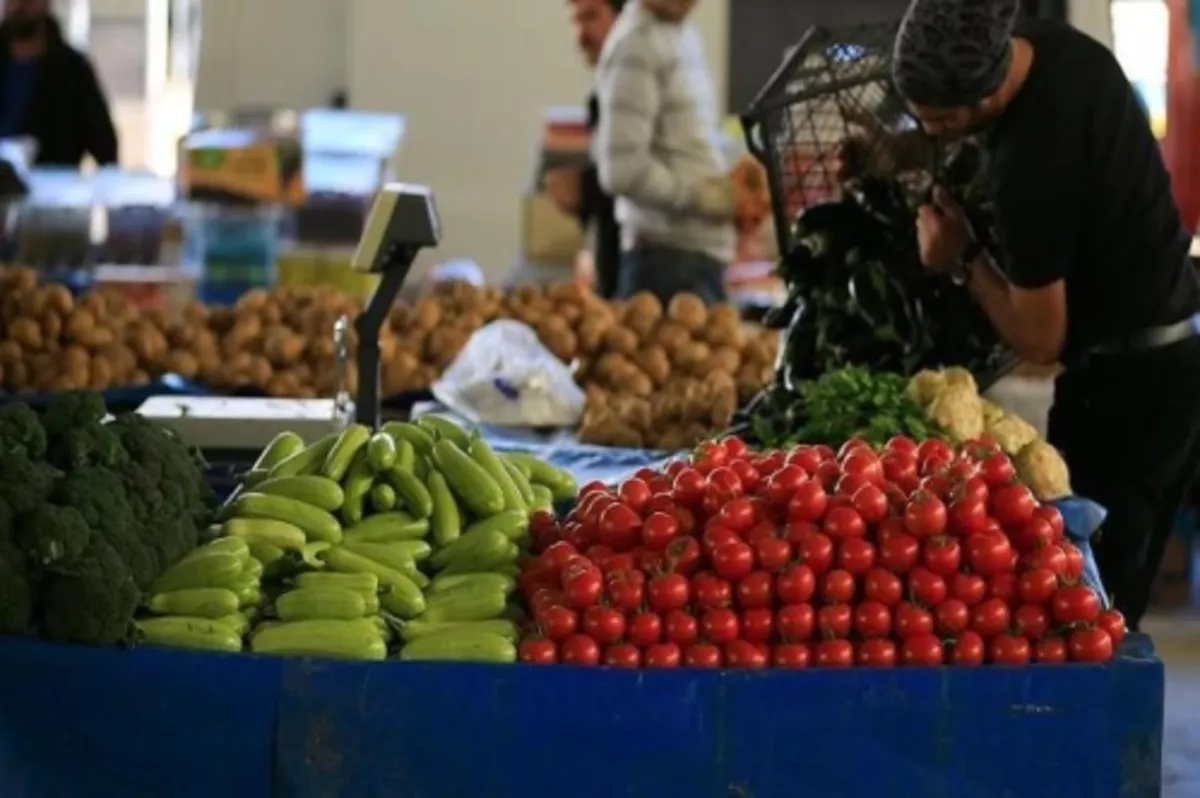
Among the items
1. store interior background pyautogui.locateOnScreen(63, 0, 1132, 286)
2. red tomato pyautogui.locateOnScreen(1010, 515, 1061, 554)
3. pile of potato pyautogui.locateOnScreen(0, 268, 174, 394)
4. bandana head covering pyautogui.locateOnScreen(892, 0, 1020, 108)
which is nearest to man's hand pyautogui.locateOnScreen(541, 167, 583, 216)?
pile of potato pyautogui.locateOnScreen(0, 268, 174, 394)

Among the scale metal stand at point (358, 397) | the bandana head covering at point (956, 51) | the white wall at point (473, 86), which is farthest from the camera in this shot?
the white wall at point (473, 86)

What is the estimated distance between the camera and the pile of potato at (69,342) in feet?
19.3

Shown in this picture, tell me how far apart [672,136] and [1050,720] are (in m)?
4.04

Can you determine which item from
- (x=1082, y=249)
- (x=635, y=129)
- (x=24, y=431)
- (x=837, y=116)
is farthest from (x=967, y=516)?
(x=635, y=129)

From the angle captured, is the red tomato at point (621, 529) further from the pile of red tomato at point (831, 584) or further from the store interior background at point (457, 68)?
the store interior background at point (457, 68)

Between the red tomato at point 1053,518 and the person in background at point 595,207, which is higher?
the red tomato at point 1053,518

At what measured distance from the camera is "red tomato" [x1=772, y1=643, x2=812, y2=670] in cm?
309

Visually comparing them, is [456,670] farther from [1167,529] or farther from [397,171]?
[397,171]

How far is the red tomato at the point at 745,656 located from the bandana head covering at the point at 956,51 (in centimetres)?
118

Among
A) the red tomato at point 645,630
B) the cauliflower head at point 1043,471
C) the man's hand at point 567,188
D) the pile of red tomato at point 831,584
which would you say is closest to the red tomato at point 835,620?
the pile of red tomato at point 831,584

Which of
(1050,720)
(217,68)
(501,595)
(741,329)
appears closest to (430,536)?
(501,595)

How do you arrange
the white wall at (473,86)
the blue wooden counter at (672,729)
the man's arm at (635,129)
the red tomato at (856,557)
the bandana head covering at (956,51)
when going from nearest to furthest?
the blue wooden counter at (672,729) → the red tomato at (856,557) → the bandana head covering at (956,51) → the man's arm at (635,129) → the white wall at (473,86)

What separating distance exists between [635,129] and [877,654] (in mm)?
3876

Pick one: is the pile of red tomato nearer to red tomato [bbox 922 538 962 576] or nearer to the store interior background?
red tomato [bbox 922 538 962 576]
